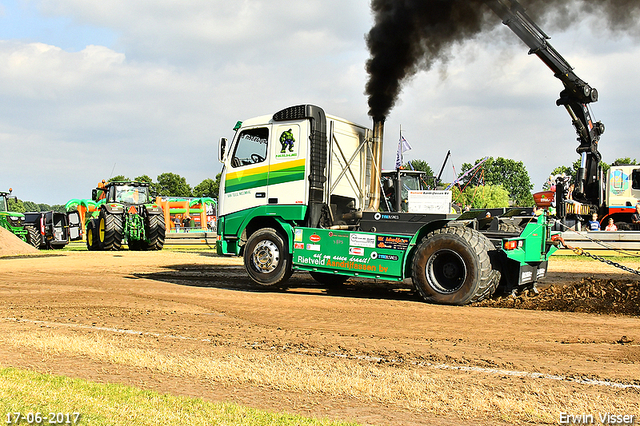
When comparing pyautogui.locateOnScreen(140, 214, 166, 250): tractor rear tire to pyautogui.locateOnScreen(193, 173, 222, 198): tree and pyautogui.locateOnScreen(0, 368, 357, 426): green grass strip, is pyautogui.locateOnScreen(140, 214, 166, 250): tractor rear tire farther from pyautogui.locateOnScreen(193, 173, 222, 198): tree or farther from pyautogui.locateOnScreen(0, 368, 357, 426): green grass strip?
pyautogui.locateOnScreen(193, 173, 222, 198): tree

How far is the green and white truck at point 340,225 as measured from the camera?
8398 mm

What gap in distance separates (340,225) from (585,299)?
4303 millimetres

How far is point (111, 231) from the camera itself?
70.9 ft

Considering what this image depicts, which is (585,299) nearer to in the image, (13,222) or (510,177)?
(13,222)

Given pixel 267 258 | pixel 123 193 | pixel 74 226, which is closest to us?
pixel 267 258

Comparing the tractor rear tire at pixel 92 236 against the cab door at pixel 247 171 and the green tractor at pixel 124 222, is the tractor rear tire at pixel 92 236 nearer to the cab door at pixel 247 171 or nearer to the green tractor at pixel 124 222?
the green tractor at pixel 124 222

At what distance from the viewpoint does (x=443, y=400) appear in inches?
162

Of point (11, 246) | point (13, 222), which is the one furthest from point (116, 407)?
point (13, 222)

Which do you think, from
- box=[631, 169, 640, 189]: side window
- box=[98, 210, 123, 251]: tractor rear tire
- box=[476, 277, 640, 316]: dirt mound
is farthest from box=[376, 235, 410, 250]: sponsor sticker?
box=[631, 169, 640, 189]: side window

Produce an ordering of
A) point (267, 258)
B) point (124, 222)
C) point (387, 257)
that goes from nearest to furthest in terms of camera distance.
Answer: point (387, 257) < point (267, 258) < point (124, 222)

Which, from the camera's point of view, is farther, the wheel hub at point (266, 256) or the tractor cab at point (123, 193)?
the tractor cab at point (123, 193)

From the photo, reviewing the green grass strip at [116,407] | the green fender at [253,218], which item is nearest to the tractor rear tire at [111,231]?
the green fender at [253,218]

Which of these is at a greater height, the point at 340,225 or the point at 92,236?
the point at 340,225

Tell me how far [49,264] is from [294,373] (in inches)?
512
